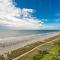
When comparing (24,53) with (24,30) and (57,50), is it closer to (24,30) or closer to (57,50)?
(24,30)

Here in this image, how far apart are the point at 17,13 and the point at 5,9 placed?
157mm

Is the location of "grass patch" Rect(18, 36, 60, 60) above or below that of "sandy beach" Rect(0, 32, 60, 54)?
below

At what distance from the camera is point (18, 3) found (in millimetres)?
2033

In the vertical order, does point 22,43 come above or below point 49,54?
above

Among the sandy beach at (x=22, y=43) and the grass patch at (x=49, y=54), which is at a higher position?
the sandy beach at (x=22, y=43)

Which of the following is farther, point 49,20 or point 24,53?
point 49,20

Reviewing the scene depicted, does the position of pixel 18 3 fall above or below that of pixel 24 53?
above

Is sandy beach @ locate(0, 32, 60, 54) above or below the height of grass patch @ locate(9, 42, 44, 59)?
above

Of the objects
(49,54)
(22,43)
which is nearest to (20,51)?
(22,43)

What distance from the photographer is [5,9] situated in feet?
6.64

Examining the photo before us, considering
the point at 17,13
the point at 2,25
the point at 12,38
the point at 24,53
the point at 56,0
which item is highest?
the point at 56,0

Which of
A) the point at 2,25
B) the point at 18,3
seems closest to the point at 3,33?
the point at 2,25

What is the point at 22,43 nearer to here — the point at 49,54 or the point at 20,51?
the point at 20,51

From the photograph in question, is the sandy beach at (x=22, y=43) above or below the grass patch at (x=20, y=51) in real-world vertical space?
above
